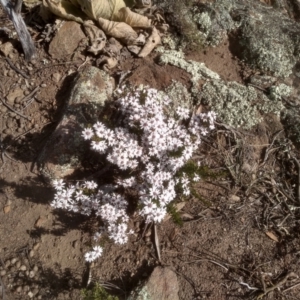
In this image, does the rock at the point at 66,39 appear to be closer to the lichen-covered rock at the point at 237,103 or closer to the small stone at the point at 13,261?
the lichen-covered rock at the point at 237,103

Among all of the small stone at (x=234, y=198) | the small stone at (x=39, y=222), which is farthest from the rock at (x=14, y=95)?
the small stone at (x=234, y=198)

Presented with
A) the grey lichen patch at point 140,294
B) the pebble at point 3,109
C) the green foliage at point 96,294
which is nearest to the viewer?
the green foliage at point 96,294

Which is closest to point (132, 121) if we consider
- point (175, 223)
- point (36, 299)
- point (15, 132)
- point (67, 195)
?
point (67, 195)

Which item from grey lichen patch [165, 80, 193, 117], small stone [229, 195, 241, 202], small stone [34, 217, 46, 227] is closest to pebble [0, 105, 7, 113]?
small stone [34, 217, 46, 227]

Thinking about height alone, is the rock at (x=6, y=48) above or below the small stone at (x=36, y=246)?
above

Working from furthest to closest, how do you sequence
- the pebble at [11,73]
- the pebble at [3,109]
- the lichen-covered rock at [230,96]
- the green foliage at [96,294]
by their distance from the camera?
the pebble at [11,73], the pebble at [3,109], the lichen-covered rock at [230,96], the green foliage at [96,294]

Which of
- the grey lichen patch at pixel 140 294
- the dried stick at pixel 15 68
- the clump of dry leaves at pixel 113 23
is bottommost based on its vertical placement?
the grey lichen patch at pixel 140 294
